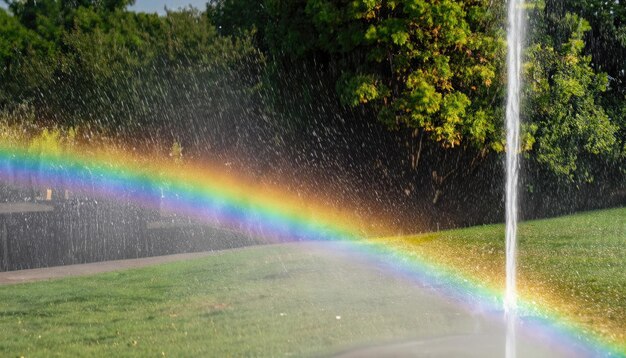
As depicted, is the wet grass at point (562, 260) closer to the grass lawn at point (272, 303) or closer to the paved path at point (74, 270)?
the grass lawn at point (272, 303)

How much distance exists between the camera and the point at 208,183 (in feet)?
112

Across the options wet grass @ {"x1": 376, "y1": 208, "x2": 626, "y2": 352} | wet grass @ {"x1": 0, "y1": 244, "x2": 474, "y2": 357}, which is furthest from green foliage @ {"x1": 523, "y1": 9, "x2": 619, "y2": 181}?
wet grass @ {"x1": 0, "y1": 244, "x2": 474, "y2": 357}

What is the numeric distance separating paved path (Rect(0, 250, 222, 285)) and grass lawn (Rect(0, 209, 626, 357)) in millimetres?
557

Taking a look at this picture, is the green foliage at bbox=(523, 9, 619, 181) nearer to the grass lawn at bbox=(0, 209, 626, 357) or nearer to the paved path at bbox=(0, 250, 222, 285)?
the grass lawn at bbox=(0, 209, 626, 357)

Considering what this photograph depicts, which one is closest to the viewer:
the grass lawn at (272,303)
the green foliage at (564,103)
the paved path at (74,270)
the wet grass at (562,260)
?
the grass lawn at (272,303)

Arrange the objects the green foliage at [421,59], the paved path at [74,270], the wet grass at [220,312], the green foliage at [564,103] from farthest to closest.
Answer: the green foliage at [564,103] → the green foliage at [421,59] → the paved path at [74,270] → the wet grass at [220,312]

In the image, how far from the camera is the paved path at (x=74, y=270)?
13547 mm

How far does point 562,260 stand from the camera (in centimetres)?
1438

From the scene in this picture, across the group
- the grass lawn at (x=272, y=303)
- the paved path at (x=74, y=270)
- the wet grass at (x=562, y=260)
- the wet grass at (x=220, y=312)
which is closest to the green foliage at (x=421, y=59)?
the wet grass at (x=562, y=260)

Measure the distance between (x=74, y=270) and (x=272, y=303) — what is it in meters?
5.38

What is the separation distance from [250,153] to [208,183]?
5585 mm

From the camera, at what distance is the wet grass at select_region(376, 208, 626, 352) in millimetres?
9883

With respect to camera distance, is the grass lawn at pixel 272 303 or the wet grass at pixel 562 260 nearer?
the grass lawn at pixel 272 303

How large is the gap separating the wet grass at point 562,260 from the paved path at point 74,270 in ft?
16.1
